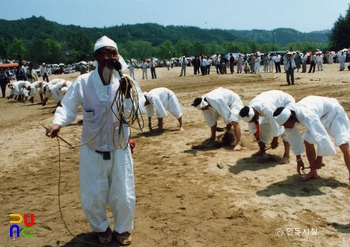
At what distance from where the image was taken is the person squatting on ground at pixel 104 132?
3756mm

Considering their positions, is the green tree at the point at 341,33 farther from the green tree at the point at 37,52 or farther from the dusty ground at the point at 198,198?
the green tree at the point at 37,52

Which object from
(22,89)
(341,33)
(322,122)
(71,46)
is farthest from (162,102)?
(71,46)

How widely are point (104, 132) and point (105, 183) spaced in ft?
1.71

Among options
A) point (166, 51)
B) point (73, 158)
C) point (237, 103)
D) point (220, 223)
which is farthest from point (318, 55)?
point (166, 51)

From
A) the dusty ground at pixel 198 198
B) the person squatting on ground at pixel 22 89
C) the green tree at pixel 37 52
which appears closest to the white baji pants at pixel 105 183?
the dusty ground at pixel 198 198

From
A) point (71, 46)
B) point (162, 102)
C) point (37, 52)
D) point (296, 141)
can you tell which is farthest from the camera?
point (71, 46)

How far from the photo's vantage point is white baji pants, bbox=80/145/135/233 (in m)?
3.75

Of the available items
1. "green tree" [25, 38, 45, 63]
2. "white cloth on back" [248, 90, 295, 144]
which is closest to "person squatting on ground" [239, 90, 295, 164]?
"white cloth on back" [248, 90, 295, 144]

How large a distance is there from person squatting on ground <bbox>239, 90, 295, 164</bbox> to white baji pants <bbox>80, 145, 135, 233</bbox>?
291 cm

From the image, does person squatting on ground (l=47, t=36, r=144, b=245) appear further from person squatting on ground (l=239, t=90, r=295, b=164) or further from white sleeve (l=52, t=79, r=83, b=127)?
person squatting on ground (l=239, t=90, r=295, b=164)

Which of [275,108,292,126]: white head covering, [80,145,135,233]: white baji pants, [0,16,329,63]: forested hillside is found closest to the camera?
[80,145,135,233]: white baji pants

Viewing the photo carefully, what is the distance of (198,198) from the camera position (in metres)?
5.15

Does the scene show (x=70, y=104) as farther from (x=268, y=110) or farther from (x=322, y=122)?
(x=268, y=110)

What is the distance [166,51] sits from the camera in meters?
106
